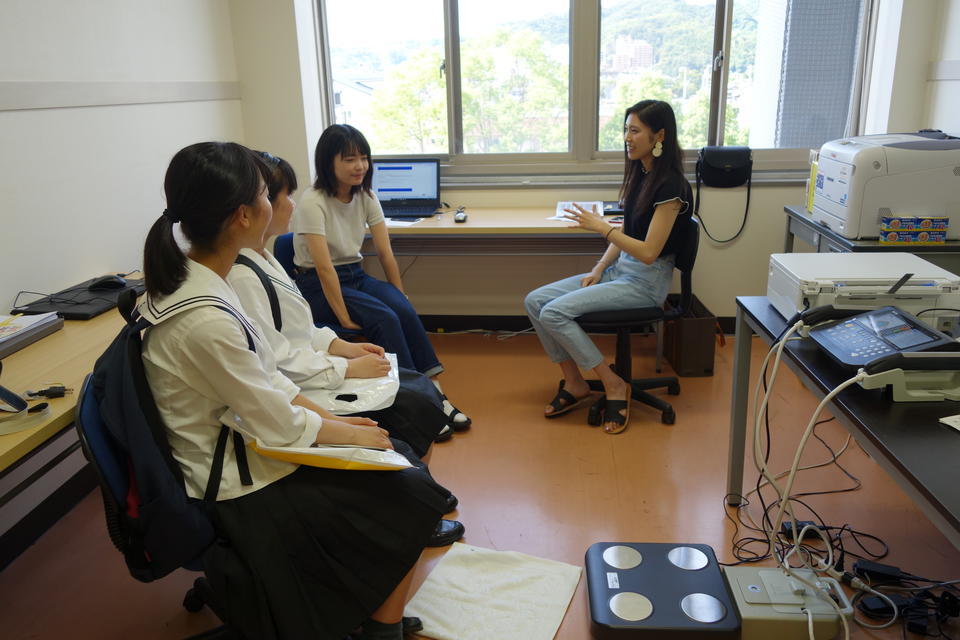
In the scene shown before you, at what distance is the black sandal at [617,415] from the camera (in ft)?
9.51

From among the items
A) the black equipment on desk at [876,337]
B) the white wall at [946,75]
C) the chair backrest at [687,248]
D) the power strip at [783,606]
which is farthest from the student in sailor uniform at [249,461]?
the white wall at [946,75]

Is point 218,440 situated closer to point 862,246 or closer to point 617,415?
point 617,415

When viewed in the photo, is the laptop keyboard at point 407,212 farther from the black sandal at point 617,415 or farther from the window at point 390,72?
the black sandal at point 617,415

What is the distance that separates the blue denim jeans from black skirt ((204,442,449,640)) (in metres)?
1.25

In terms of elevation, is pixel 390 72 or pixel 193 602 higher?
pixel 390 72

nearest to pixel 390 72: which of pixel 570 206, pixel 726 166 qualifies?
pixel 570 206

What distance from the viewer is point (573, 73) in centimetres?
385

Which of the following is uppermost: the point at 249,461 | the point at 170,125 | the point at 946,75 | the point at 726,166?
the point at 946,75

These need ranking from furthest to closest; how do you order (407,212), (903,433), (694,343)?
(407,212) → (694,343) → (903,433)

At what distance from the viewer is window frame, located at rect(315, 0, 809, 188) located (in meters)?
3.75

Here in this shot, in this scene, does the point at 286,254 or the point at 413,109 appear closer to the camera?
the point at 286,254

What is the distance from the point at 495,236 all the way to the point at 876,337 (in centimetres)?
230

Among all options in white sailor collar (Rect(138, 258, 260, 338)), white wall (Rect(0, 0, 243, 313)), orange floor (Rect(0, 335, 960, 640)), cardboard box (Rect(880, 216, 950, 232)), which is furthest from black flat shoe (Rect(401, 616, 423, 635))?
cardboard box (Rect(880, 216, 950, 232))

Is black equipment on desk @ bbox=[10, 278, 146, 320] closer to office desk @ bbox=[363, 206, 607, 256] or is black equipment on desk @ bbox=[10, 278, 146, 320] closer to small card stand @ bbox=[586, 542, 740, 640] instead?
office desk @ bbox=[363, 206, 607, 256]
